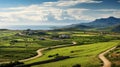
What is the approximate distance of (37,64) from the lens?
4744 inches

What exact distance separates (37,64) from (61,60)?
601 inches

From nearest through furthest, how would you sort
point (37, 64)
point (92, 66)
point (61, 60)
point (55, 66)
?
point (92, 66) → point (55, 66) → point (37, 64) → point (61, 60)

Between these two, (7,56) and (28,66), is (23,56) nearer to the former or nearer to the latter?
(7,56)

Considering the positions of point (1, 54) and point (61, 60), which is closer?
point (61, 60)

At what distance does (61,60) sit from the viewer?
131 metres

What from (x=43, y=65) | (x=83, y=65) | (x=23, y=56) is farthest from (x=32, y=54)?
(x=83, y=65)

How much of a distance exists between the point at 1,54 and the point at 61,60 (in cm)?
5416

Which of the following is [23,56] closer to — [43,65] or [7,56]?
[7,56]

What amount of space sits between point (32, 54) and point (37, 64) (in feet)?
159

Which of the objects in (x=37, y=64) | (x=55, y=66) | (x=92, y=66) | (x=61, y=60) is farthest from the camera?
(x=61, y=60)

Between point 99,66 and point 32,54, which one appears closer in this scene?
point 99,66

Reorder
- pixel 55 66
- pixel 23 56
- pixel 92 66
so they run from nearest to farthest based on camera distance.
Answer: pixel 92 66 → pixel 55 66 → pixel 23 56

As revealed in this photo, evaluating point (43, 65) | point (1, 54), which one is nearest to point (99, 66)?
point (43, 65)

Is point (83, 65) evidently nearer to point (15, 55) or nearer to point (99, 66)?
point (99, 66)
